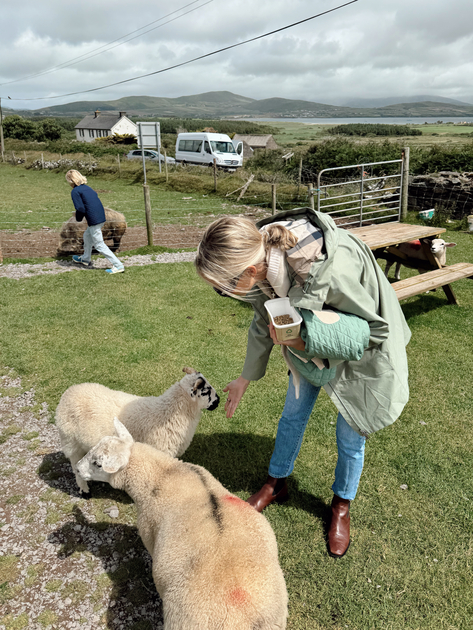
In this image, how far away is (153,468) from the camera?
8.81 ft

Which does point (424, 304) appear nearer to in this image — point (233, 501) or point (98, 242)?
point (233, 501)

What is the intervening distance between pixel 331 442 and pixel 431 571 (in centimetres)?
137

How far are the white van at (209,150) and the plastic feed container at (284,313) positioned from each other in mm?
26692

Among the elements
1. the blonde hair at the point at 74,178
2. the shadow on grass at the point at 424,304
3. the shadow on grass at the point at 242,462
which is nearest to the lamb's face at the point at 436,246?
the shadow on grass at the point at 424,304

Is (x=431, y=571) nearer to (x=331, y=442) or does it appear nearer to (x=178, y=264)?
(x=331, y=442)

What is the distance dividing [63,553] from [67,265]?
7.36 meters

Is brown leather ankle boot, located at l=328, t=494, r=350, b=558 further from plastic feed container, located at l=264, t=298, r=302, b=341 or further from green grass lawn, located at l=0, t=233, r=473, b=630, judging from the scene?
plastic feed container, located at l=264, t=298, r=302, b=341

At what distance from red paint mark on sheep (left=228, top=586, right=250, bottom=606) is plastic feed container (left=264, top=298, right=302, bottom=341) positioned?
1112 millimetres

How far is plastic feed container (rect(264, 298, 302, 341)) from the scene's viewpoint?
6.06 ft

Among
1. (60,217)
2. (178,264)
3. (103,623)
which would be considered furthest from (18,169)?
(103,623)

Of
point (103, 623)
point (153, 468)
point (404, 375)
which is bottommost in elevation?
point (103, 623)

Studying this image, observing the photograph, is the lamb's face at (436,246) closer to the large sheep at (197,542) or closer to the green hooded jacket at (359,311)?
the green hooded jacket at (359,311)

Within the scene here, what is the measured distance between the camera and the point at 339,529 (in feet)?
9.34

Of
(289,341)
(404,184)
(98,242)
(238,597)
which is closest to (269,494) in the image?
(238,597)
